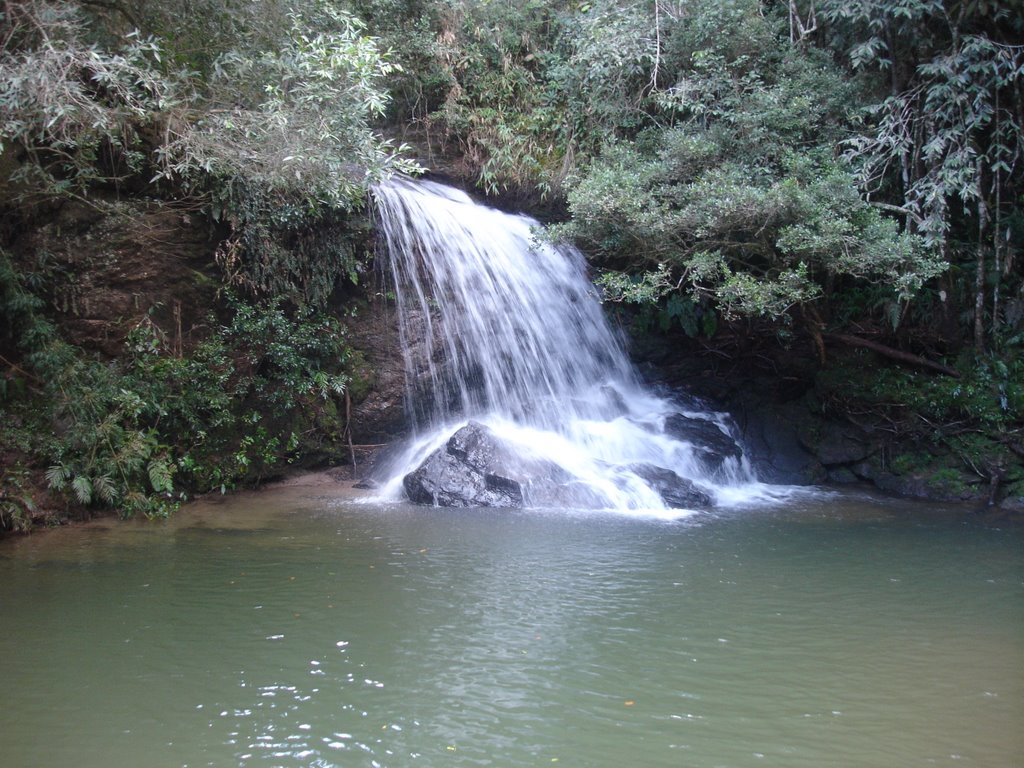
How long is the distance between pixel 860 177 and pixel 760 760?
8522 millimetres

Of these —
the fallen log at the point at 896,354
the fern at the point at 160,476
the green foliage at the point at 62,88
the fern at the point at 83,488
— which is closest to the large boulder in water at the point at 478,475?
the fern at the point at 160,476

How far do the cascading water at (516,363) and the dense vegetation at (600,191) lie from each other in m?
0.85

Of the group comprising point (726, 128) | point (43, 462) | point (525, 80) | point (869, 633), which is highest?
point (525, 80)

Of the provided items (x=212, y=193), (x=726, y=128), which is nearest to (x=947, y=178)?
(x=726, y=128)

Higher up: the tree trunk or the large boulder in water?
the tree trunk

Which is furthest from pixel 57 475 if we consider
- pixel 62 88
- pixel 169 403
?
pixel 62 88

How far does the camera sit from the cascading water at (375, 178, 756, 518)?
11.3m

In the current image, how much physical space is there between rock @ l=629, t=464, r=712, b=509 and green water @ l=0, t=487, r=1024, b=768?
142 cm

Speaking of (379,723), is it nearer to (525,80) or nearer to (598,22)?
(598,22)

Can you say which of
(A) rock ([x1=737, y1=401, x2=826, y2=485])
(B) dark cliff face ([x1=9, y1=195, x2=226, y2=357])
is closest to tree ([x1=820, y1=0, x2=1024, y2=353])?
(A) rock ([x1=737, y1=401, x2=826, y2=485])

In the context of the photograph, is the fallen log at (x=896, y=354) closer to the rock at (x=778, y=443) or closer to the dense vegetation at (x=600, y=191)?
the dense vegetation at (x=600, y=191)

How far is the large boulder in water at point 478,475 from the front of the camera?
9727 millimetres

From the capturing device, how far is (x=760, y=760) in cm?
385

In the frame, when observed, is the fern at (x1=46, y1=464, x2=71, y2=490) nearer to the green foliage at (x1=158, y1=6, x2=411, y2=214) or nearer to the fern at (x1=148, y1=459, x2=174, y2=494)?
the fern at (x1=148, y1=459, x2=174, y2=494)
